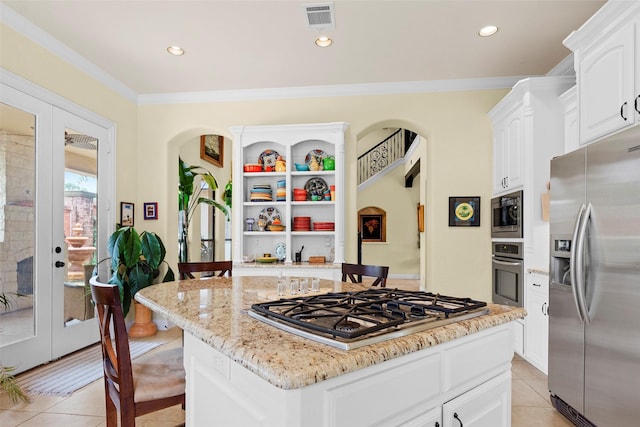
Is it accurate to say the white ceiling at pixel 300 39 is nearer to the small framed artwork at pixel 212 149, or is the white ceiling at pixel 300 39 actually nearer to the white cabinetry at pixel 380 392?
the small framed artwork at pixel 212 149

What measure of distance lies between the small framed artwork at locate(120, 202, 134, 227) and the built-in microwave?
425 cm

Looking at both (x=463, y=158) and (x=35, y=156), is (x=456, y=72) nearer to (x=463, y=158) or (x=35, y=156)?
(x=463, y=158)

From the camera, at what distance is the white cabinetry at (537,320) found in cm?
309

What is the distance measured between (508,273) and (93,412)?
3682 millimetres

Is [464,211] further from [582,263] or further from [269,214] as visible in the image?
[269,214]

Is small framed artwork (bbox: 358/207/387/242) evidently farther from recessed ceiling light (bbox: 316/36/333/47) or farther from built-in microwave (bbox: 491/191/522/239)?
recessed ceiling light (bbox: 316/36/333/47)

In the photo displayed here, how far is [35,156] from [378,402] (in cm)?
367

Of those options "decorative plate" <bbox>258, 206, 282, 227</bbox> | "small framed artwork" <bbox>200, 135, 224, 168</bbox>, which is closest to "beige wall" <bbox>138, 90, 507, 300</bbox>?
"decorative plate" <bbox>258, 206, 282, 227</bbox>

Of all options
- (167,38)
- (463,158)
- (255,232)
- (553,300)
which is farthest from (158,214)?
(553,300)

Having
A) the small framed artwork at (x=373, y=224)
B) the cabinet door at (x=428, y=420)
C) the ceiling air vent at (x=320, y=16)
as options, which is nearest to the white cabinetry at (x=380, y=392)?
the cabinet door at (x=428, y=420)

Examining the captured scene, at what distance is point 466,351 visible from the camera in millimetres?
1270

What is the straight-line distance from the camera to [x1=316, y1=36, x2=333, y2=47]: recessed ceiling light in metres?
3.37

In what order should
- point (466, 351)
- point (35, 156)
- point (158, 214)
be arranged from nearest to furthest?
point (466, 351), point (35, 156), point (158, 214)

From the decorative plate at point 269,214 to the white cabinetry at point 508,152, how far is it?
2533 mm
